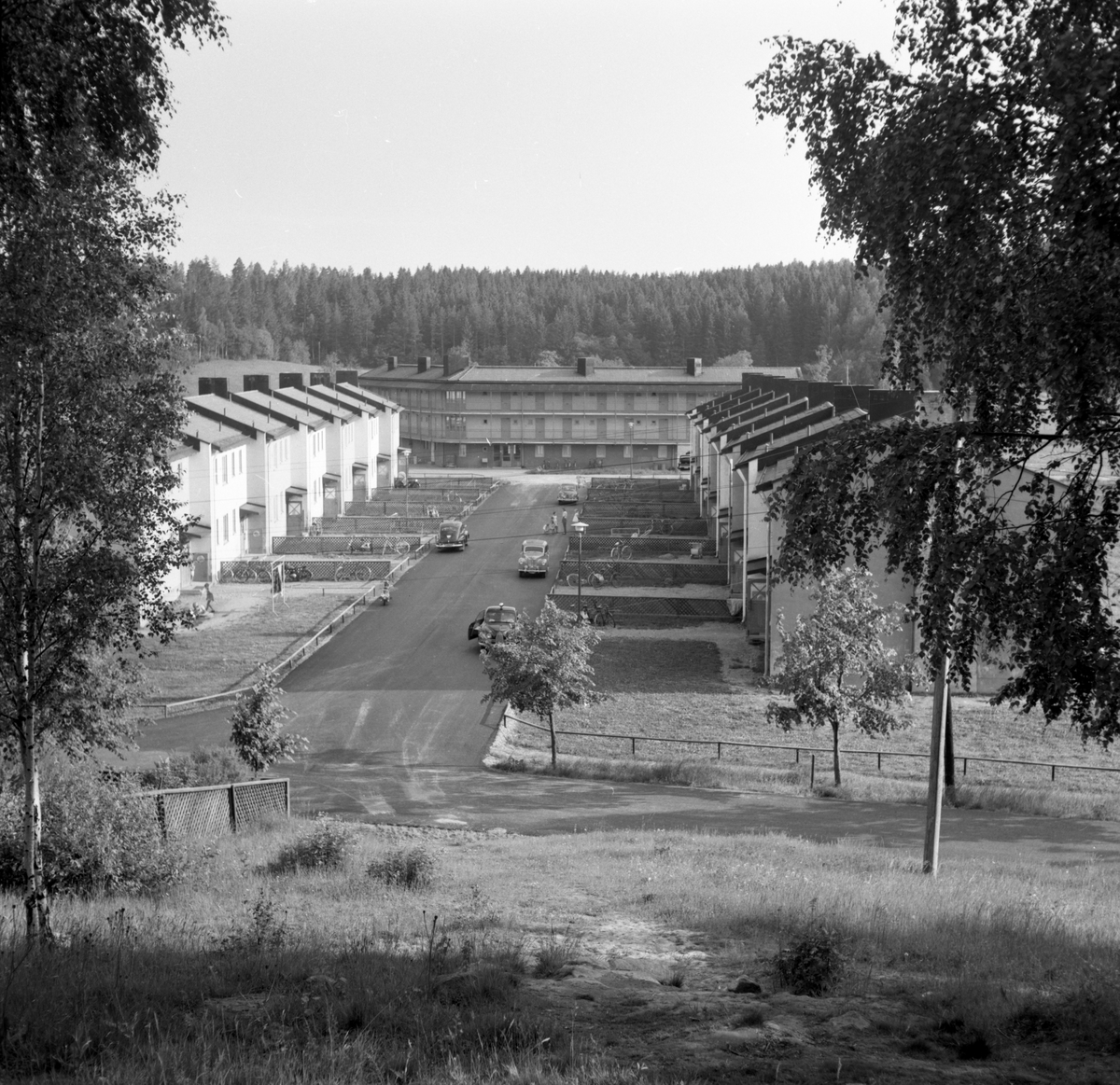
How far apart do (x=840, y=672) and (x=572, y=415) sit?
76.4 m

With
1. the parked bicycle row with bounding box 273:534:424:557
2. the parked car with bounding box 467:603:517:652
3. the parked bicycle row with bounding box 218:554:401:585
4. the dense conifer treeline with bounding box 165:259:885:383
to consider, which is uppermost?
the dense conifer treeline with bounding box 165:259:885:383

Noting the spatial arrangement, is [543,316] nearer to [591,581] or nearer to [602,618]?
[591,581]

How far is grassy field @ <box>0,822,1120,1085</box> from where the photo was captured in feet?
23.3

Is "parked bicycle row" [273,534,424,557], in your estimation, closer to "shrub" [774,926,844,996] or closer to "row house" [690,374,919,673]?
"row house" [690,374,919,673]

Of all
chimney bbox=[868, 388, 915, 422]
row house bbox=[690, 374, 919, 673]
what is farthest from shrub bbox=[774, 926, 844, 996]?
→ chimney bbox=[868, 388, 915, 422]

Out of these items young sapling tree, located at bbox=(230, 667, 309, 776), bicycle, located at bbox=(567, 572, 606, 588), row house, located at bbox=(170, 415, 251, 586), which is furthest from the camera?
bicycle, located at bbox=(567, 572, 606, 588)

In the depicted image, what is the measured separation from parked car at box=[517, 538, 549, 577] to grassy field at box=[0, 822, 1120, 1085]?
34895 mm

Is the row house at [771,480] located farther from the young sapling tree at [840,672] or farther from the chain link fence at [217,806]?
the chain link fence at [217,806]

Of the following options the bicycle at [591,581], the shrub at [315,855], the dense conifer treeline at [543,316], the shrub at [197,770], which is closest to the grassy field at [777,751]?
the shrub at [197,770]

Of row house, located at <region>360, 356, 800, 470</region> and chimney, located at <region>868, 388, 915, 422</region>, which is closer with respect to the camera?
chimney, located at <region>868, 388, 915, 422</region>

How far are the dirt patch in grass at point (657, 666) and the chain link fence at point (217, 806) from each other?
13.7 meters

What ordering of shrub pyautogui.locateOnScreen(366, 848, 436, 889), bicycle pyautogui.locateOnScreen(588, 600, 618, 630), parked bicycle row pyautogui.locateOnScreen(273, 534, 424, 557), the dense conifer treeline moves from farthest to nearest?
1. the dense conifer treeline
2. parked bicycle row pyautogui.locateOnScreen(273, 534, 424, 557)
3. bicycle pyautogui.locateOnScreen(588, 600, 618, 630)
4. shrub pyautogui.locateOnScreen(366, 848, 436, 889)

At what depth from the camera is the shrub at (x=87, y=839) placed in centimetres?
1380

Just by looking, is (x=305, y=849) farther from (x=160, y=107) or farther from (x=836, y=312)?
(x=836, y=312)
